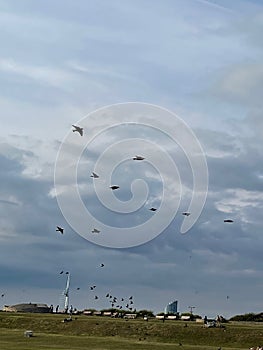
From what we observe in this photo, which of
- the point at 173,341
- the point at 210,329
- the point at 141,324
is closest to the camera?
the point at 173,341

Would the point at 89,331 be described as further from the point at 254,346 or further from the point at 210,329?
the point at 254,346

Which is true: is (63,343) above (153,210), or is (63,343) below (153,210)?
below

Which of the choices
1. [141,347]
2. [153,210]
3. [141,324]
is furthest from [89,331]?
[153,210]

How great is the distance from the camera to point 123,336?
501ft

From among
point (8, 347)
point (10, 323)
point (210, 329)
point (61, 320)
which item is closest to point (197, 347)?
point (210, 329)

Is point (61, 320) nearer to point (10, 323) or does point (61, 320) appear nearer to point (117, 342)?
point (10, 323)

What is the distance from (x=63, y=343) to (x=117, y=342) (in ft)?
34.9

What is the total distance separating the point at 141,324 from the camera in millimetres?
167125

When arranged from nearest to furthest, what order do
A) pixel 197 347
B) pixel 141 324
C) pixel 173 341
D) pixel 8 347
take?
pixel 8 347, pixel 197 347, pixel 173 341, pixel 141 324

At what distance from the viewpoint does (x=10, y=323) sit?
189 meters

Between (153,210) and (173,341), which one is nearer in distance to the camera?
(153,210)

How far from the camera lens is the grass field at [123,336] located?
13225cm

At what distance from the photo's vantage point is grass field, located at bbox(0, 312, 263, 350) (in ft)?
434

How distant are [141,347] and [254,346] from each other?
78.6 feet
